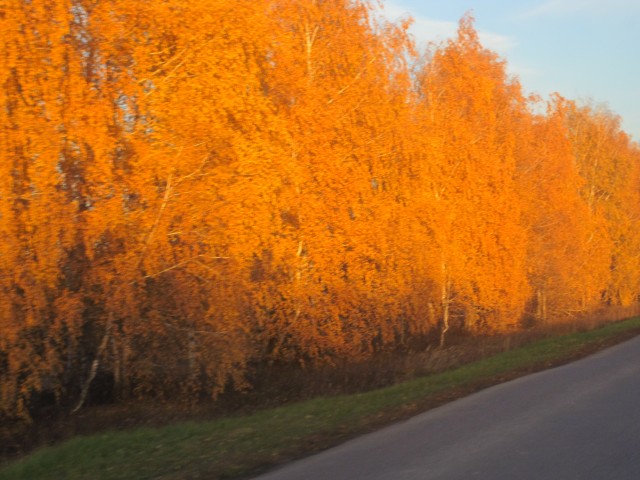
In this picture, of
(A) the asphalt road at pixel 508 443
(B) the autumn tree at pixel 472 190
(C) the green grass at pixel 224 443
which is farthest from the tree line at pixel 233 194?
(A) the asphalt road at pixel 508 443

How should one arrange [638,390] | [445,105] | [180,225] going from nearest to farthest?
[638,390]
[180,225]
[445,105]

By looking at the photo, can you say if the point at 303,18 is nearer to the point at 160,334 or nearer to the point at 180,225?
the point at 180,225

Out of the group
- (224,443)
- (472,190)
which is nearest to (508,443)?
(224,443)

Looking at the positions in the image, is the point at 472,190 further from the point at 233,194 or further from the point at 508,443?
the point at 508,443

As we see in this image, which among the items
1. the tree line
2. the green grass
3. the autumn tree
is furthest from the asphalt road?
the autumn tree

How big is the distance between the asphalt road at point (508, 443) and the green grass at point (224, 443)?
648 millimetres

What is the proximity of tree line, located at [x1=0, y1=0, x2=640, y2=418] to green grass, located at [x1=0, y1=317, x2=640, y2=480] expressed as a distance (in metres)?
3.72

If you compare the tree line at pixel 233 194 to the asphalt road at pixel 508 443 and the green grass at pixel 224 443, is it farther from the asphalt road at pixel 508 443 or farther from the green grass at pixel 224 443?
the asphalt road at pixel 508 443

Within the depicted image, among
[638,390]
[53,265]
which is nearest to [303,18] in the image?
[53,265]

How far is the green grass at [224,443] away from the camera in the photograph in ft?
29.1

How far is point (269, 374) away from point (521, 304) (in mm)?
15363

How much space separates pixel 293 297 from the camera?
20.8 meters

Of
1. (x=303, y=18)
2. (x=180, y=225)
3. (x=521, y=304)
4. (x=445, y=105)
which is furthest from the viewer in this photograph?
(x=521, y=304)

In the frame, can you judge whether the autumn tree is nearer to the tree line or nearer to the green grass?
the tree line
